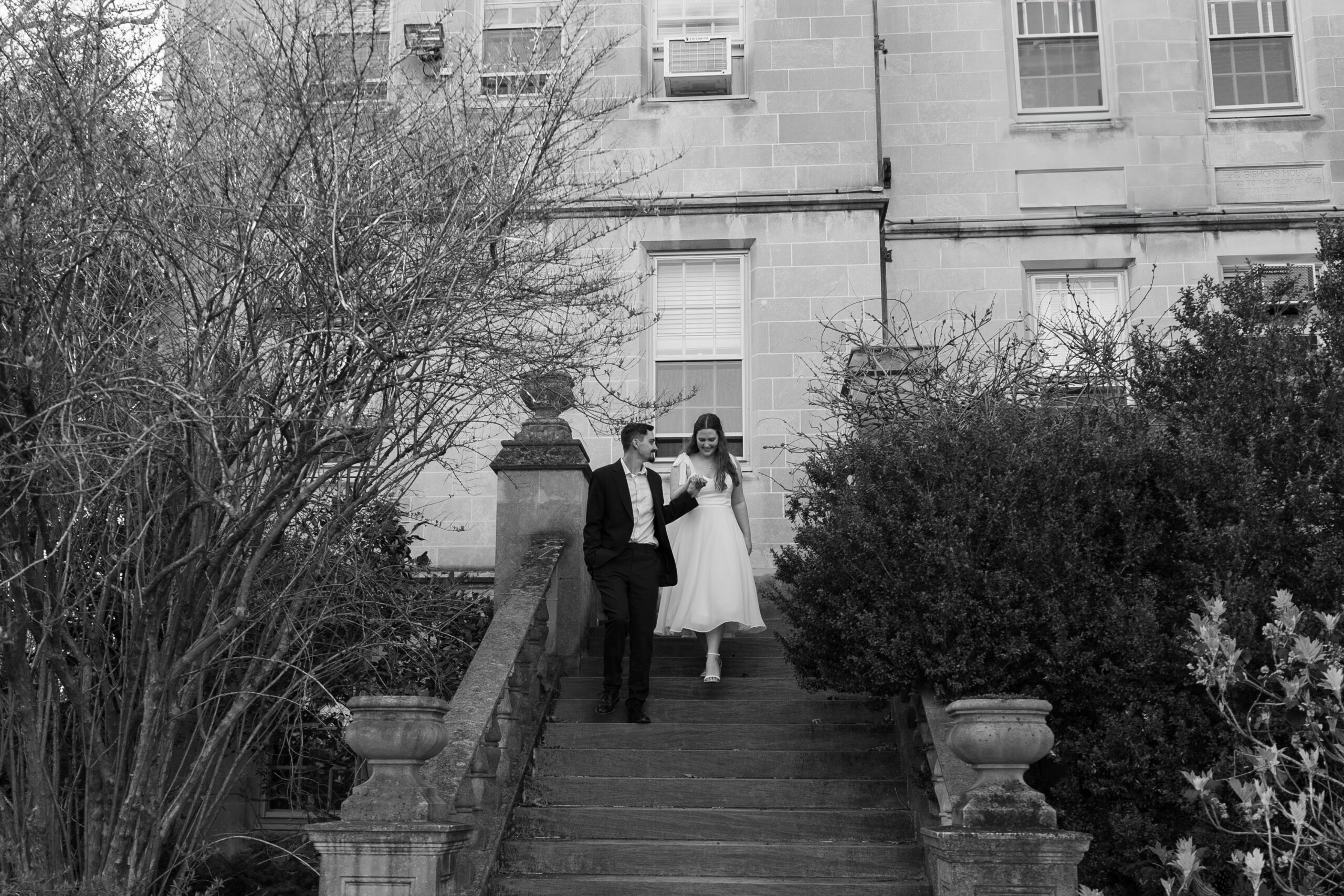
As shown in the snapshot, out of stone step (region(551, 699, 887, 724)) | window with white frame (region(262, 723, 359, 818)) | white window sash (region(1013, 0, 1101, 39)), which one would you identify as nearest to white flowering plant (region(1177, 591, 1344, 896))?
stone step (region(551, 699, 887, 724))

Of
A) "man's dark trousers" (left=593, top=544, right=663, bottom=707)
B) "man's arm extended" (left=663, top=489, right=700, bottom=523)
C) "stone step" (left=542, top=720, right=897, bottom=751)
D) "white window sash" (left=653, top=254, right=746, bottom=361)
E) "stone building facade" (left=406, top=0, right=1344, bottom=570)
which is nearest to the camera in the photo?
"stone step" (left=542, top=720, right=897, bottom=751)

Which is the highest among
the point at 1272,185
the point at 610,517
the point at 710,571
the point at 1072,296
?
the point at 1272,185

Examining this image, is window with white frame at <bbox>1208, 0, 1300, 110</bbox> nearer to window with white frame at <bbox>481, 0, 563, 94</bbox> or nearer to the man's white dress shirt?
window with white frame at <bbox>481, 0, 563, 94</bbox>

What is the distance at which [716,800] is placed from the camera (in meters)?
8.09

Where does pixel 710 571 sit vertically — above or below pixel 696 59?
below

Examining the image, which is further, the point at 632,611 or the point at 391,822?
the point at 632,611

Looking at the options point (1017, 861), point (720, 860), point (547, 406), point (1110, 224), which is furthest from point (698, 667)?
point (1110, 224)

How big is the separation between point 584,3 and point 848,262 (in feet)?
11.7

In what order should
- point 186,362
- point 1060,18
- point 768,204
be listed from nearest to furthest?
point 186,362 < point 768,204 < point 1060,18

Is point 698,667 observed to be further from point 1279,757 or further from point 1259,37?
point 1259,37

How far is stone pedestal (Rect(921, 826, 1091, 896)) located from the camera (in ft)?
20.3

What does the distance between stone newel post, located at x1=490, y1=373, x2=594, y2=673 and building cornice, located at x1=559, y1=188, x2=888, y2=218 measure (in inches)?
134

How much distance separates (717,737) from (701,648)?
1.58m

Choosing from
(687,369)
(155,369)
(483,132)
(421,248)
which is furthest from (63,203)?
(687,369)
